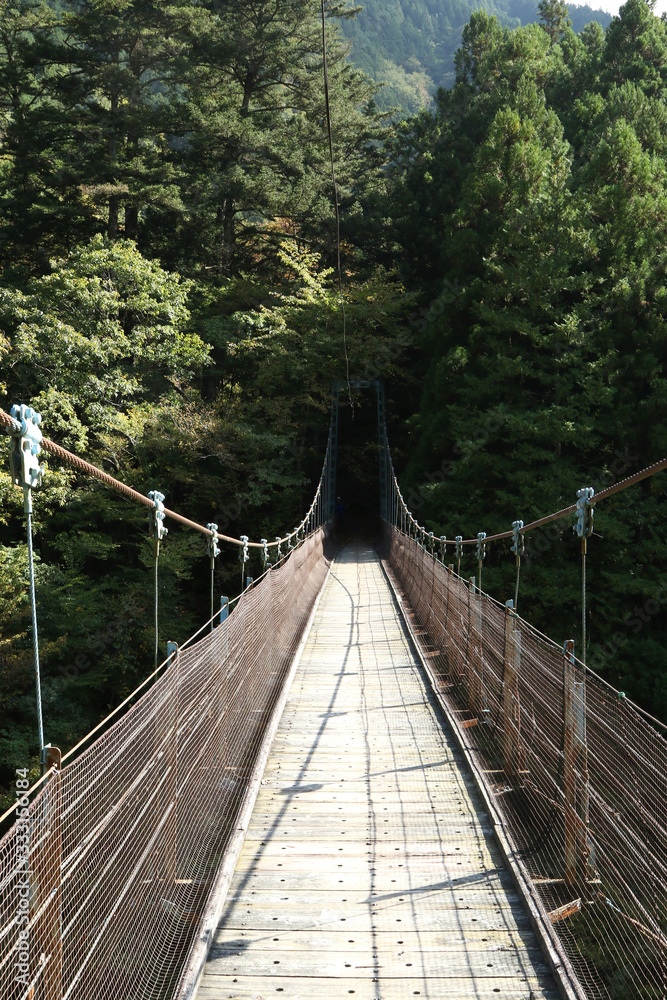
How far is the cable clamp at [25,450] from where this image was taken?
5.41 feet

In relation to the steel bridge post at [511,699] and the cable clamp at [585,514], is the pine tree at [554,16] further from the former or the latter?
the cable clamp at [585,514]

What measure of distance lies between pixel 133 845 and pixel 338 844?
1.28m

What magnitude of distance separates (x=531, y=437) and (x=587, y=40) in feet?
54.0

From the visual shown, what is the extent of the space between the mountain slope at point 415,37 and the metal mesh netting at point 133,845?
65093 mm

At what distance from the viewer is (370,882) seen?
2822mm

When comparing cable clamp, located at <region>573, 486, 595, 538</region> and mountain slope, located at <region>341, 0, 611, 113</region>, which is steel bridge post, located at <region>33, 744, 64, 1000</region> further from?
mountain slope, located at <region>341, 0, 611, 113</region>

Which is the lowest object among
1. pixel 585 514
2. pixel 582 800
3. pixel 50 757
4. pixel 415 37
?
pixel 582 800

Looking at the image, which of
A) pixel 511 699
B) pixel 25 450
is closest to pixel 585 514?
pixel 511 699

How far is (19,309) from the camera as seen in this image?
1287cm

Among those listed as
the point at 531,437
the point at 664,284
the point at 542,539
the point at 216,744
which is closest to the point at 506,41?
the point at 664,284

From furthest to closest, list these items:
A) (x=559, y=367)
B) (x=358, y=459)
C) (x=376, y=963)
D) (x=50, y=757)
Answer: (x=358, y=459), (x=559, y=367), (x=376, y=963), (x=50, y=757)

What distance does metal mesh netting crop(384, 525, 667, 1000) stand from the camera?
2203mm

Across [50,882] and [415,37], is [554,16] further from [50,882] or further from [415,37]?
[415,37]

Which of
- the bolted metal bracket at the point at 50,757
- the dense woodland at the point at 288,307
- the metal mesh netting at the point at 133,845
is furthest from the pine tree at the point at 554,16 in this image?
the bolted metal bracket at the point at 50,757
